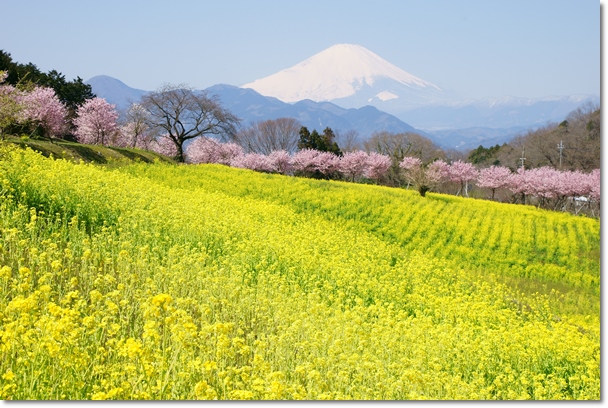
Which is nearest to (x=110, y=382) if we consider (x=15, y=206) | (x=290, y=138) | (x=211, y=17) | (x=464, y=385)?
(x=464, y=385)

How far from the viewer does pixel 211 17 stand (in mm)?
6902

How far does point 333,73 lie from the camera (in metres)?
8.57

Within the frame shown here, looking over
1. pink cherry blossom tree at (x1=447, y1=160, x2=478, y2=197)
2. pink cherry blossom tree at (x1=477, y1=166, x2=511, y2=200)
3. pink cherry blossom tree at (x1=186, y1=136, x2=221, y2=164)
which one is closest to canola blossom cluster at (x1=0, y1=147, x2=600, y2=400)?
pink cherry blossom tree at (x1=477, y1=166, x2=511, y2=200)

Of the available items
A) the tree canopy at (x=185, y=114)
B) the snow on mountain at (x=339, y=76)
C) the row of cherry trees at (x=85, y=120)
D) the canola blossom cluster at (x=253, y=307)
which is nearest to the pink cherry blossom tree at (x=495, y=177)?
the tree canopy at (x=185, y=114)

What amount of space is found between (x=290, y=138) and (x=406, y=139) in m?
16.8

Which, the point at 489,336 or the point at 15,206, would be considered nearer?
the point at 489,336

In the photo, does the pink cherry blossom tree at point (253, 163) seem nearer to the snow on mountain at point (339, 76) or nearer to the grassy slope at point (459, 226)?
the grassy slope at point (459, 226)

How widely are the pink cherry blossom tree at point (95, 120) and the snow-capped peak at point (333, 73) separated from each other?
32.8 m

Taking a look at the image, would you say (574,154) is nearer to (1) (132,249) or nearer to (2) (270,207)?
(2) (270,207)

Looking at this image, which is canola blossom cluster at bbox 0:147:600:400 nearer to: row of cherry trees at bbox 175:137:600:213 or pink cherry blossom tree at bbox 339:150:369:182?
row of cherry trees at bbox 175:137:600:213

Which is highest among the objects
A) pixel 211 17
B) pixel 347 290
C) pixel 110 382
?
pixel 211 17

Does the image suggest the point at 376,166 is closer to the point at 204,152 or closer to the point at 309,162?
the point at 309,162

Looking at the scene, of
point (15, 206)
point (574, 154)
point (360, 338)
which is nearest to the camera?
point (360, 338)

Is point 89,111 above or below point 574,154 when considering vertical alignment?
above
